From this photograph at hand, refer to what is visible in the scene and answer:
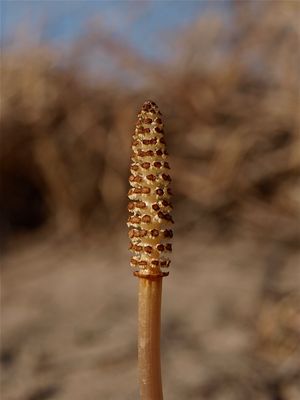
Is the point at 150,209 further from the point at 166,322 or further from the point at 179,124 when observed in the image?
the point at 179,124

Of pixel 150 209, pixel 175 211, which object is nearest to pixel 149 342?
pixel 150 209

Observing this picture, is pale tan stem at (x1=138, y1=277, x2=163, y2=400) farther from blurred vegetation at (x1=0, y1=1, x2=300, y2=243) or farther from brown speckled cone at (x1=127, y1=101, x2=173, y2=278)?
blurred vegetation at (x1=0, y1=1, x2=300, y2=243)

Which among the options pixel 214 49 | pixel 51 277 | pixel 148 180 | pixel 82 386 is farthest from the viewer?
pixel 214 49

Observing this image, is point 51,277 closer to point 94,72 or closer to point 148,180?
point 94,72

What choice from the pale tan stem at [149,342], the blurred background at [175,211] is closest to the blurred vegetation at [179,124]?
the blurred background at [175,211]

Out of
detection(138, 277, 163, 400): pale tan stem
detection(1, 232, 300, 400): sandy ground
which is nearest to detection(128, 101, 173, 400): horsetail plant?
detection(138, 277, 163, 400): pale tan stem

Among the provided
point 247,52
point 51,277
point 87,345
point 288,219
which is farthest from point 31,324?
point 247,52
